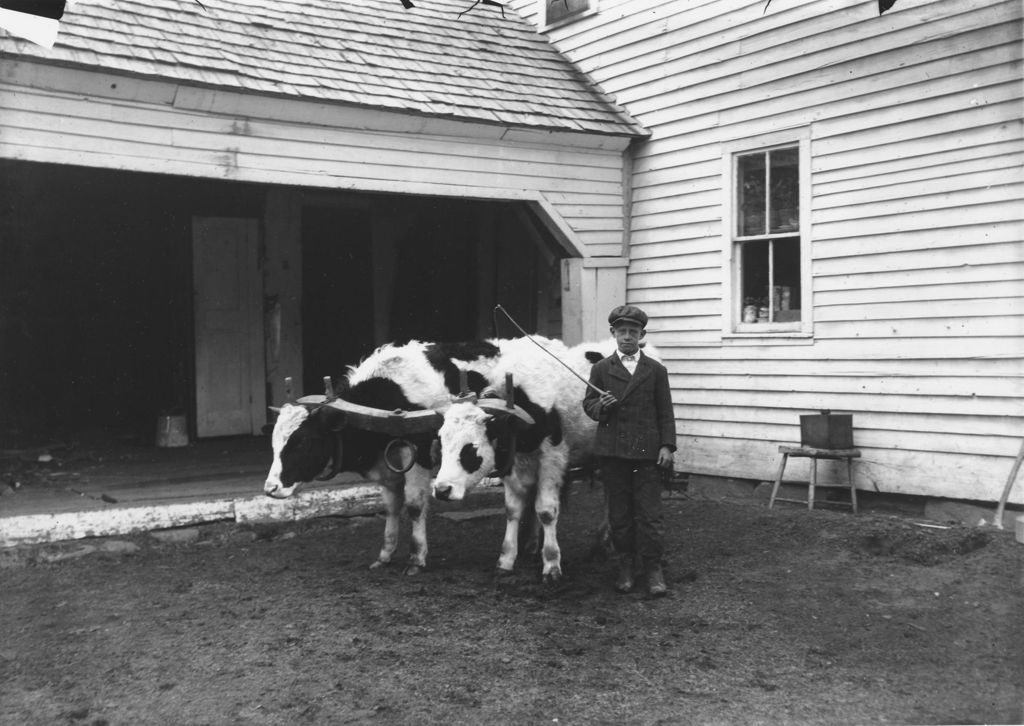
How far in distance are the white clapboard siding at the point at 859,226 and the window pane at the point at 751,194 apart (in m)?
0.20

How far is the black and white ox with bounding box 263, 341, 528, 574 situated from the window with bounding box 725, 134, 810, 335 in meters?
3.06

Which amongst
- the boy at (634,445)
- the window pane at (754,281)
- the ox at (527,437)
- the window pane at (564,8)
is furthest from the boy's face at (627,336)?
the window pane at (564,8)

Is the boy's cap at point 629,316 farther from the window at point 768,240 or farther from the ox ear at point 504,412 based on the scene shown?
the window at point 768,240

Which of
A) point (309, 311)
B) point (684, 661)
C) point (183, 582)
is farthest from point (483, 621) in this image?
point (309, 311)

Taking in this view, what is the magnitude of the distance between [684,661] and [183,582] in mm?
3459

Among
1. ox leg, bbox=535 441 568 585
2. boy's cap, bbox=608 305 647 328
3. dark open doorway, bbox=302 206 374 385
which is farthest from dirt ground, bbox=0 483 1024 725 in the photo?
dark open doorway, bbox=302 206 374 385

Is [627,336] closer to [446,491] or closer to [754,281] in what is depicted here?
A: [446,491]

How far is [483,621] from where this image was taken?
5469 mm

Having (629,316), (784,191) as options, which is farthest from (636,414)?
(784,191)

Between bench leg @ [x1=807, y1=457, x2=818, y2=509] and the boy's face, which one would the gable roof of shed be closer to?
the boy's face

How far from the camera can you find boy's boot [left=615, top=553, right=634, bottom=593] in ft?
19.8

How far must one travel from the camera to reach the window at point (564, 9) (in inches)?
421

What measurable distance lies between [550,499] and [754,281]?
3603mm

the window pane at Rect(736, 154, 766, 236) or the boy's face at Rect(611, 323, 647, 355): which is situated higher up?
the window pane at Rect(736, 154, 766, 236)
